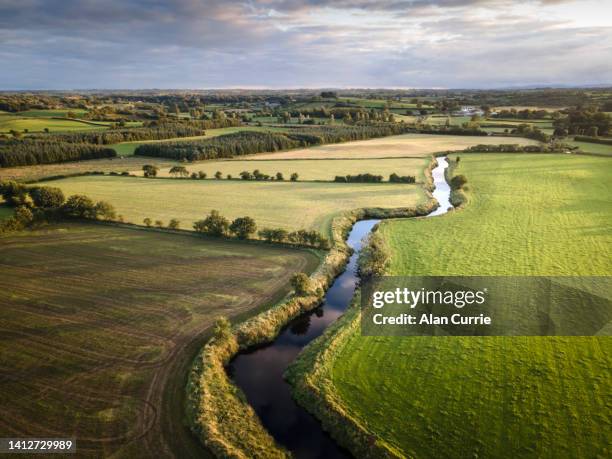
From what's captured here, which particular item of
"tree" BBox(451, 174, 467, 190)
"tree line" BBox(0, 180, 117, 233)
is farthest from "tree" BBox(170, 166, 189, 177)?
"tree" BBox(451, 174, 467, 190)

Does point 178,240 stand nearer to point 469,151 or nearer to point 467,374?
point 467,374

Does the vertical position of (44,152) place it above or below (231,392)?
above

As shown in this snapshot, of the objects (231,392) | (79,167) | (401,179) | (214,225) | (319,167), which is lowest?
(231,392)

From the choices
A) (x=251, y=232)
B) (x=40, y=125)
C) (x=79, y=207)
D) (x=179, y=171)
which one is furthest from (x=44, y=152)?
(x=251, y=232)

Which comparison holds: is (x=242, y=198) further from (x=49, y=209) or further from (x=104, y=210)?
(x=49, y=209)

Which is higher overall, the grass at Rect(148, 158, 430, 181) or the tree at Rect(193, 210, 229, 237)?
the grass at Rect(148, 158, 430, 181)

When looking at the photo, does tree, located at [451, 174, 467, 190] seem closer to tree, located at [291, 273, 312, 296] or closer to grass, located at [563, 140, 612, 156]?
tree, located at [291, 273, 312, 296]

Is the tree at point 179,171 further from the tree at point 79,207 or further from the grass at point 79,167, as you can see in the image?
the tree at point 79,207

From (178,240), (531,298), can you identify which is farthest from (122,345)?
(531,298)
